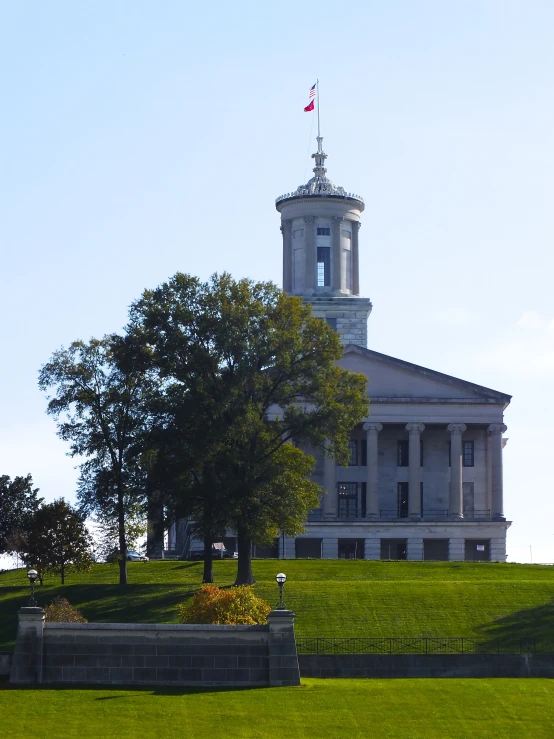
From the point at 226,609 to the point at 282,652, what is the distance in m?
6.97

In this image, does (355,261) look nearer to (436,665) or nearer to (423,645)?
(423,645)

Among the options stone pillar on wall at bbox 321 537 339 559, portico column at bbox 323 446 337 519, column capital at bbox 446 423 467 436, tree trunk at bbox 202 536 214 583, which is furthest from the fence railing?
column capital at bbox 446 423 467 436

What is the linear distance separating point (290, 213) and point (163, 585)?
57049 mm

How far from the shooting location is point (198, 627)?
5112cm

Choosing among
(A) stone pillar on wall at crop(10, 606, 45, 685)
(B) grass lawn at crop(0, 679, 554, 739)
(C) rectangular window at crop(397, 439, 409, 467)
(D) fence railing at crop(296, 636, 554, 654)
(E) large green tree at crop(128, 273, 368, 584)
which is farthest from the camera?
(C) rectangular window at crop(397, 439, 409, 467)

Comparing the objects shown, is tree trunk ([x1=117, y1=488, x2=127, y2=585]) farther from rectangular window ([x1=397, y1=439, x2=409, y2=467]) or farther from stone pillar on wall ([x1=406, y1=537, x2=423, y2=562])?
rectangular window ([x1=397, y1=439, x2=409, y2=467])

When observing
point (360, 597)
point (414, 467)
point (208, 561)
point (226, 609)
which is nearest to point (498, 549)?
point (414, 467)

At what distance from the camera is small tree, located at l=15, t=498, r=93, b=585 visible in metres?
76.7

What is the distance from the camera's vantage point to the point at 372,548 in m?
105

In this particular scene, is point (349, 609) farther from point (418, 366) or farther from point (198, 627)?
point (418, 366)

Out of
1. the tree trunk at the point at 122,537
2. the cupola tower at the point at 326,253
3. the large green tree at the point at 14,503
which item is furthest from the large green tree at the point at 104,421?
the cupola tower at the point at 326,253

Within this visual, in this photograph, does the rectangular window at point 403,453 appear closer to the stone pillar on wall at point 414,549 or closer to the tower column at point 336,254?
the stone pillar on wall at point 414,549

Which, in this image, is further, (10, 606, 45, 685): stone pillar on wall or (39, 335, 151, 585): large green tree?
(39, 335, 151, 585): large green tree

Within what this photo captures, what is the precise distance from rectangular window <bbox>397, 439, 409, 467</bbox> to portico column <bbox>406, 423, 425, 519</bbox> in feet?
8.94
